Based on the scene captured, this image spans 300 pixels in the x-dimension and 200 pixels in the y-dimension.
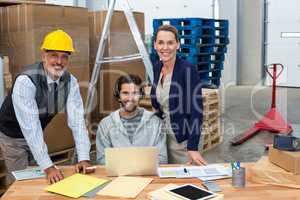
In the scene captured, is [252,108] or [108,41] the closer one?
[108,41]

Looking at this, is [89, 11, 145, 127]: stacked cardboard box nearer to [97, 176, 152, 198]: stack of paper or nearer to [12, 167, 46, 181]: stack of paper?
[12, 167, 46, 181]: stack of paper

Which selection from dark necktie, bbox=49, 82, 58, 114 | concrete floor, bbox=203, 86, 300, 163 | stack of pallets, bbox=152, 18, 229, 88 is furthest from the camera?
stack of pallets, bbox=152, 18, 229, 88

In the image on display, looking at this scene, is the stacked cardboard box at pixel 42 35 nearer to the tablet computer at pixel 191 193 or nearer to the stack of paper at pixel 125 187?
the stack of paper at pixel 125 187

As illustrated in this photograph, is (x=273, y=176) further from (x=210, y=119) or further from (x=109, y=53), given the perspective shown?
(x=210, y=119)

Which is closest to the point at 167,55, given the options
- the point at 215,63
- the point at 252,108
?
the point at 215,63

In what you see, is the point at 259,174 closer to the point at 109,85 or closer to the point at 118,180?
the point at 118,180

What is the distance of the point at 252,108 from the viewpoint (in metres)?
6.86

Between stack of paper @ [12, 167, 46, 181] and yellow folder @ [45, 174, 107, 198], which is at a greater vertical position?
stack of paper @ [12, 167, 46, 181]

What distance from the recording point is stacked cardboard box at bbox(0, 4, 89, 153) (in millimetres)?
3492

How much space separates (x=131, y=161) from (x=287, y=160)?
0.74 m

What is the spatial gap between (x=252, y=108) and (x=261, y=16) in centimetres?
282

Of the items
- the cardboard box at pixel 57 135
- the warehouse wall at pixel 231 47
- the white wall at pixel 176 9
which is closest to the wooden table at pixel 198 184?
the cardboard box at pixel 57 135

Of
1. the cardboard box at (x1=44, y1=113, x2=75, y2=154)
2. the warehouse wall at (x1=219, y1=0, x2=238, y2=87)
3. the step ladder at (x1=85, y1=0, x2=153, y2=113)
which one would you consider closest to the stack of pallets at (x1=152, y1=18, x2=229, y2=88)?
the step ladder at (x1=85, y1=0, x2=153, y2=113)

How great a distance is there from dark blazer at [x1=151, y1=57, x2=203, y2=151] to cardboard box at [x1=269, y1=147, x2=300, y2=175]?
555mm
